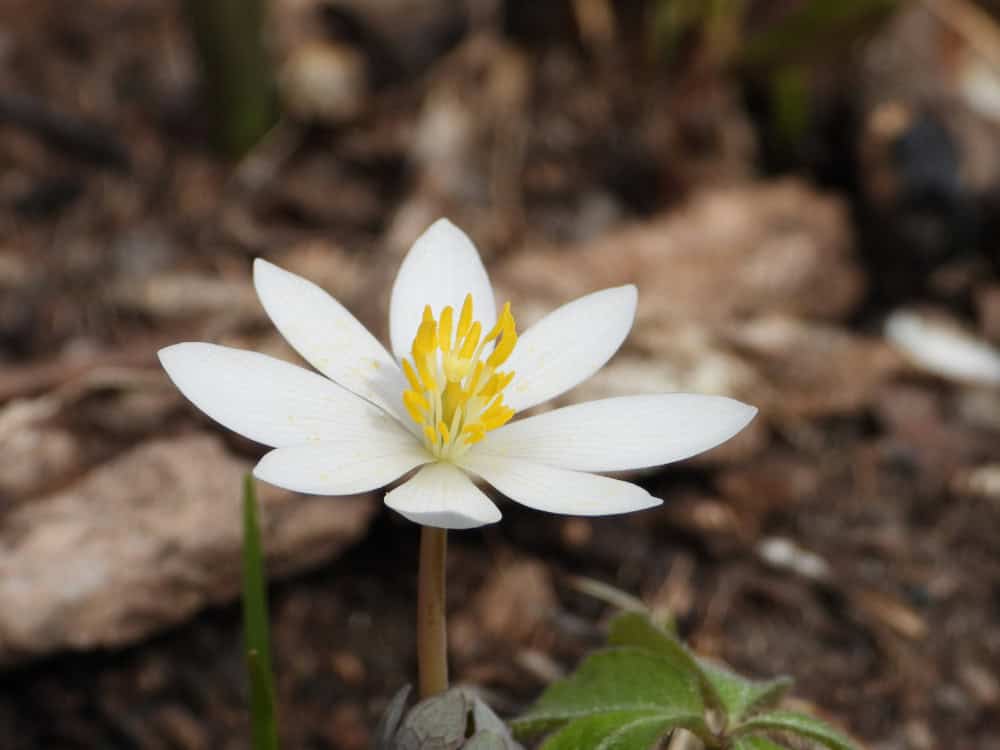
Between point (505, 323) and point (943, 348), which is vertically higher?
point (505, 323)

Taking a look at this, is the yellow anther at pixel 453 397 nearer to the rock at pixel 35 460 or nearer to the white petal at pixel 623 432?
the white petal at pixel 623 432

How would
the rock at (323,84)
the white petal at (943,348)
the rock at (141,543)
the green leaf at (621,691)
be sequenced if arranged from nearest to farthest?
the green leaf at (621,691), the rock at (141,543), the white petal at (943,348), the rock at (323,84)

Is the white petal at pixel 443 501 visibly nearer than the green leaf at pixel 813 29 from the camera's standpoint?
Yes

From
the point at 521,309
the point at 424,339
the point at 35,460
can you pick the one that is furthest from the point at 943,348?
the point at 35,460

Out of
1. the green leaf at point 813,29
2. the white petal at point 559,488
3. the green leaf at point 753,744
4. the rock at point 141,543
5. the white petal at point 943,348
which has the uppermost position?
the green leaf at point 813,29

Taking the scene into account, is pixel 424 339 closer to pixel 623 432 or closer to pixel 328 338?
pixel 328 338

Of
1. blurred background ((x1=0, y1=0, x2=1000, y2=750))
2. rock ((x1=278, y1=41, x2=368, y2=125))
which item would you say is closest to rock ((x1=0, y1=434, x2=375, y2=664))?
blurred background ((x1=0, y1=0, x2=1000, y2=750))

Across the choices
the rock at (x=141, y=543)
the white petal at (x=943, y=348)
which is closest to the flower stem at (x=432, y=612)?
the rock at (x=141, y=543)
